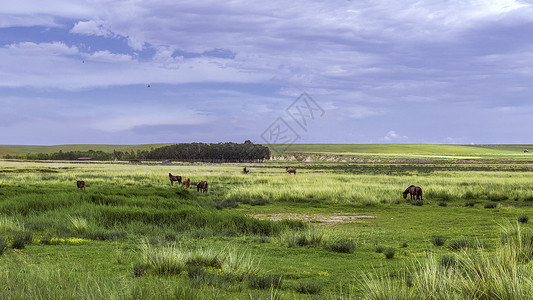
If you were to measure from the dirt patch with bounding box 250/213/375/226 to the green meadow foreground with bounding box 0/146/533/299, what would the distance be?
0.33 feet

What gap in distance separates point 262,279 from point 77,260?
4135mm

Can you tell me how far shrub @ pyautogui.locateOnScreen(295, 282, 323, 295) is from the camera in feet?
22.1

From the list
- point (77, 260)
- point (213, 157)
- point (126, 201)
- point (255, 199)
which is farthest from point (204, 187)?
point (213, 157)

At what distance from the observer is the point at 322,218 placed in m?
20.0

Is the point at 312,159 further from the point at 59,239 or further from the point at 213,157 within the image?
the point at 59,239

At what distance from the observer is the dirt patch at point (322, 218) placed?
1884 cm

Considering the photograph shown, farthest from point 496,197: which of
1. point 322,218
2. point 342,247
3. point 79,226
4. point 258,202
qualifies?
point 79,226

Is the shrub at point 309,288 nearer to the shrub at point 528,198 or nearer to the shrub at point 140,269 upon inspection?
the shrub at point 140,269

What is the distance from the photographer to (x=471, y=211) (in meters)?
22.3

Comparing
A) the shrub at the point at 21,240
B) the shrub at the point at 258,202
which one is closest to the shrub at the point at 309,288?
the shrub at the point at 21,240

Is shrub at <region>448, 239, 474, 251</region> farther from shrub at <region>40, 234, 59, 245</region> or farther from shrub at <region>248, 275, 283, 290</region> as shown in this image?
shrub at <region>40, 234, 59, 245</region>

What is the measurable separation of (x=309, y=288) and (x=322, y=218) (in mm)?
13452

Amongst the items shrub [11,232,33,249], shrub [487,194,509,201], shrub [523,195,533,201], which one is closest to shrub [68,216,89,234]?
shrub [11,232,33,249]

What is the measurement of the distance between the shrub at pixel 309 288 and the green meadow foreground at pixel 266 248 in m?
0.03
